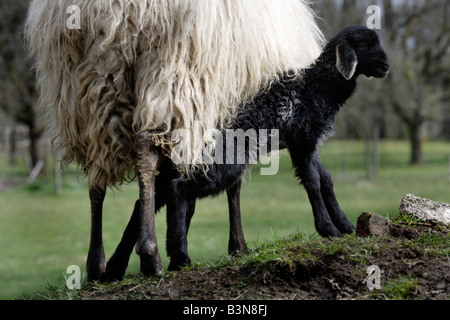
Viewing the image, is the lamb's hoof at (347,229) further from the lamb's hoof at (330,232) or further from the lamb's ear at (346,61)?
the lamb's ear at (346,61)

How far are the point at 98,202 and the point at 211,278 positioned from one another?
3.56ft

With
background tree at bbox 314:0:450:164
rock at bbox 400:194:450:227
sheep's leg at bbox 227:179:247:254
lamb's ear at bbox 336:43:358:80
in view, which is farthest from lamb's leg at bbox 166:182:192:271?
background tree at bbox 314:0:450:164

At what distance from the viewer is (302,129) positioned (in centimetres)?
445

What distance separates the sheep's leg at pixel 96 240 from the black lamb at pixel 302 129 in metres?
0.09

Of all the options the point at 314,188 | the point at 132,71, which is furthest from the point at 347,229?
the point at 132,71

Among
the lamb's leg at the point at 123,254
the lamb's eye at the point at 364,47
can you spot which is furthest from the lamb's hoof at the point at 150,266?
the lamb's eye at the point at 364,47

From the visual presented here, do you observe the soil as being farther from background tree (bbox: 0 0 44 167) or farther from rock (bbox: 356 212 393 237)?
background tree (bbox: 0 0 44 167)

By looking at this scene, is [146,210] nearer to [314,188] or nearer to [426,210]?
[314,188]

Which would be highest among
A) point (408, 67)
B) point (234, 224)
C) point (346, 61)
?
point (408, 67)

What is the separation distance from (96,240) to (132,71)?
1.28m

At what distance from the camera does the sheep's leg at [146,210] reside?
150 inches

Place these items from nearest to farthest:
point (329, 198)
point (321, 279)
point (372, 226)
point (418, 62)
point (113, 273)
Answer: point (321, 279), point (372, 226), point (113, 273), point (329, 198), point (418, 62)
